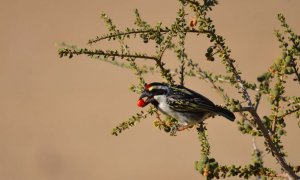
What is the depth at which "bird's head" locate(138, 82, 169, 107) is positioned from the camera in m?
4.34

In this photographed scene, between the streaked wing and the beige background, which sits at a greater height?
the beige background

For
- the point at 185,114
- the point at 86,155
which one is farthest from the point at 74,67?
the point at 185,114

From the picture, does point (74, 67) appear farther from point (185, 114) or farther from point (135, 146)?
point (185, 114)

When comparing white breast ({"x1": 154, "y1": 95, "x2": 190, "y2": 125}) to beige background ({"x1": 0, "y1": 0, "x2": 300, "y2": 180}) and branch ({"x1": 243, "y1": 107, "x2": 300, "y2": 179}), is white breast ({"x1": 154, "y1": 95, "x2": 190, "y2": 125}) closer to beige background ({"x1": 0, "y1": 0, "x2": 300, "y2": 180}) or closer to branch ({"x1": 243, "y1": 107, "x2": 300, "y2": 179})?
branch ({"x1": 243, "y1": 107, "x2": 300, "y2": 179})

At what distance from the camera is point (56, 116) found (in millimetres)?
13828

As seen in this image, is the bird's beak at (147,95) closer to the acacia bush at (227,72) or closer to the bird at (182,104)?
the bird at (182,104)

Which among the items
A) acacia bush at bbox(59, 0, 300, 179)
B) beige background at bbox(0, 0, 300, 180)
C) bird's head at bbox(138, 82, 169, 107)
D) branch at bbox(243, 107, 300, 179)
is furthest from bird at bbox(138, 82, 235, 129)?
beige background at bbox(0, 0, 300, 180)

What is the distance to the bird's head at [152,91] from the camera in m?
4.34

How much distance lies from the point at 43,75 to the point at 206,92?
5.19 metres

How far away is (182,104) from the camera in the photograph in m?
4.82

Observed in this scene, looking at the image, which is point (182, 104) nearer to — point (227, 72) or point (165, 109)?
point (165, 109)

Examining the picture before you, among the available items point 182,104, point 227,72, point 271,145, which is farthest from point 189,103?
point 271,145

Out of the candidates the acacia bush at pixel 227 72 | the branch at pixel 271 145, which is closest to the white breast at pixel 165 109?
the acacia bush at pixel 227 72

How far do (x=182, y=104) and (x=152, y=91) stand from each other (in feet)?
1.60
